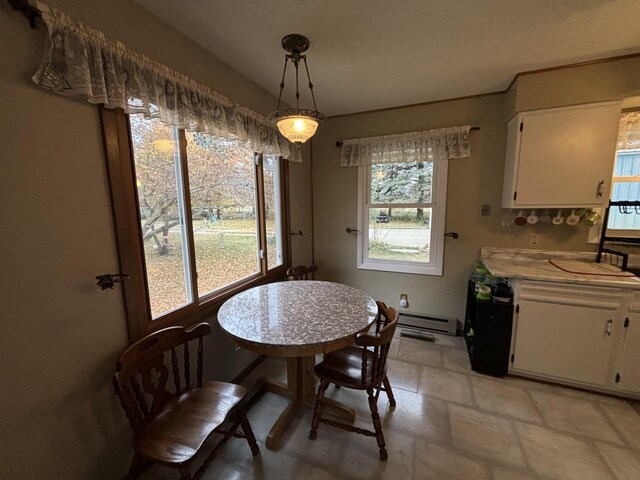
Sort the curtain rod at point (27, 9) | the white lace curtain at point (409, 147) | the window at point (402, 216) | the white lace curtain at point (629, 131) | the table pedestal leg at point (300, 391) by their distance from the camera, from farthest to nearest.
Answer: the window at point (402, 216) → the white lace curtain at point (409, 147) → the white lace curtain at point (629, 131) → the table pedestal leg at point (300, 391) → the curtain rod at point (27, 9)

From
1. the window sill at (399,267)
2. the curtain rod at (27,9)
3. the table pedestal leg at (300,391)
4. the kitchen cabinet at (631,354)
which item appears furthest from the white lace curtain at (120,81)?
A: the kitchen cabinet at (631,354)

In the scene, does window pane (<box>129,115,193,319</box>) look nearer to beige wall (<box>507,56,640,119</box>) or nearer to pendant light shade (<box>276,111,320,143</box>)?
pendant light shade (<box>276,111,320,143</box>)

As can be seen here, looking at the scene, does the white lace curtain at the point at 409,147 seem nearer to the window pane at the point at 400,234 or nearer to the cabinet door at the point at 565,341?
the window pane at the point at 400,234

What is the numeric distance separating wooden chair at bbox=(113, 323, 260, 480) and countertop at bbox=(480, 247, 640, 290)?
2059mm

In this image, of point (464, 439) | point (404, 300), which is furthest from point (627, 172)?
point (464, 439)

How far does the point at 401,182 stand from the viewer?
111 inches

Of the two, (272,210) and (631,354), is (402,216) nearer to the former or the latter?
(272,210)

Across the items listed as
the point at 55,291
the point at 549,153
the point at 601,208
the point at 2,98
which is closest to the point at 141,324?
the point at 55,291

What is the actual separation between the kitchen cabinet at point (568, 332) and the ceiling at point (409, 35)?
63.3 inches

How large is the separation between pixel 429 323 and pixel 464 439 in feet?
4.43

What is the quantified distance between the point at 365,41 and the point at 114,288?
6.52ft

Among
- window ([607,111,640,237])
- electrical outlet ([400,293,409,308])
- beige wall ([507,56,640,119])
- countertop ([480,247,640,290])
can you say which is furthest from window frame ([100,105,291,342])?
window ([607,111,640,237])

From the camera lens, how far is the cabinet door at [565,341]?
178 centimetres

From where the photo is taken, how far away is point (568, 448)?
4.73 ft
